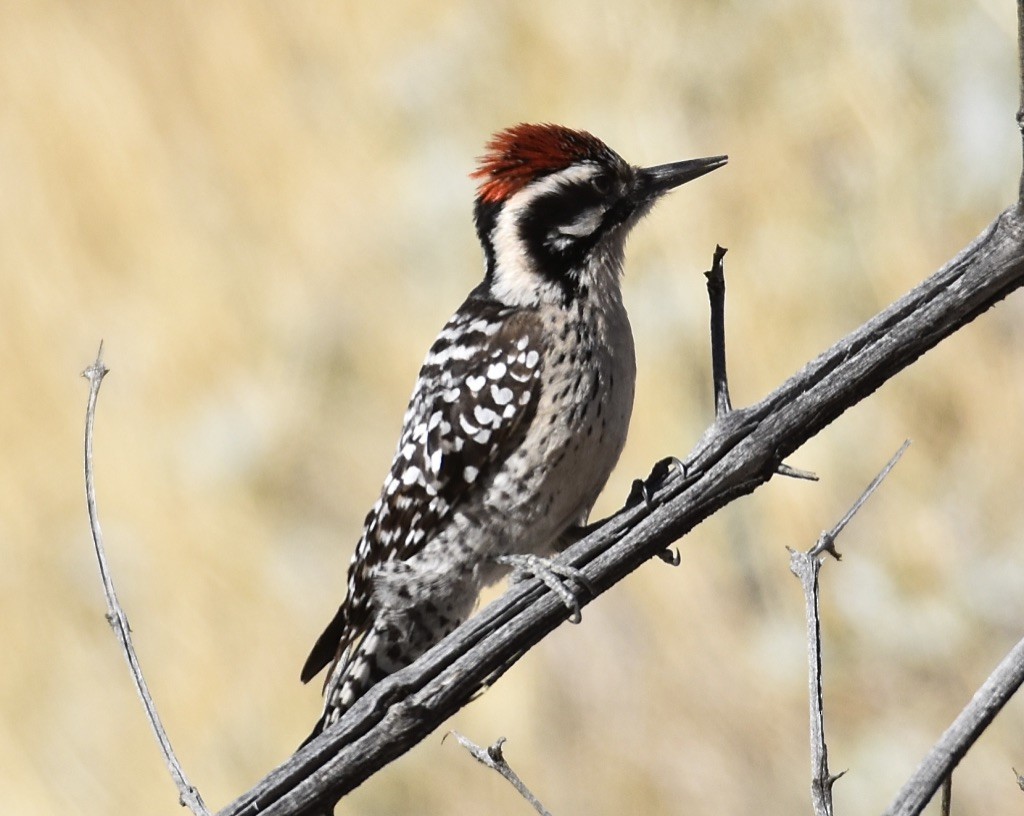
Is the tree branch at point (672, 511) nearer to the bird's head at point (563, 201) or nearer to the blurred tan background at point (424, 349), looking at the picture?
the bird's head at point (563, 201)

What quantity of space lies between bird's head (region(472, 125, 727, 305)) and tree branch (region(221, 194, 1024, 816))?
1.07 m

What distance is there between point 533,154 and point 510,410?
637mm

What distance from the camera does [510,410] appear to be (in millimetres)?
3082

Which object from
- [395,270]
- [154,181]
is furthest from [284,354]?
[154,181]

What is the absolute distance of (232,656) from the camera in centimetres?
515

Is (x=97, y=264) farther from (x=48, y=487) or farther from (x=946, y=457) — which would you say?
(x=946, y=457)

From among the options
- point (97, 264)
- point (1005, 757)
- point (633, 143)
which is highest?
point (97, 264)

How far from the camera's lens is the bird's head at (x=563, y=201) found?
3.25 m

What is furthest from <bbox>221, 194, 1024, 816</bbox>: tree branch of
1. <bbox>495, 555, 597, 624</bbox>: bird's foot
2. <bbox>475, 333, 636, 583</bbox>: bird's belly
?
<bbox>475, 333, 636, 583</bbox>: bird's belly

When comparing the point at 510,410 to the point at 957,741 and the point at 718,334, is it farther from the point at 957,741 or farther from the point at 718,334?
the point at 957,741

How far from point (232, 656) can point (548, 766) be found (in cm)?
127

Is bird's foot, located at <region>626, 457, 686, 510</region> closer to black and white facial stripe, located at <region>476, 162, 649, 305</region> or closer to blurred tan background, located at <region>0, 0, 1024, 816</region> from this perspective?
black and white facial stripe, located at <region>476, 162, 649, 305</region>

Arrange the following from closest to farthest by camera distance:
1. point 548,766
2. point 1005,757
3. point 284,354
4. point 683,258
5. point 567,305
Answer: point 567,305
point 1005,757
point 548,766
point 683,258
point 284,354

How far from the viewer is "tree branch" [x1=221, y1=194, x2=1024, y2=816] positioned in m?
2.00
